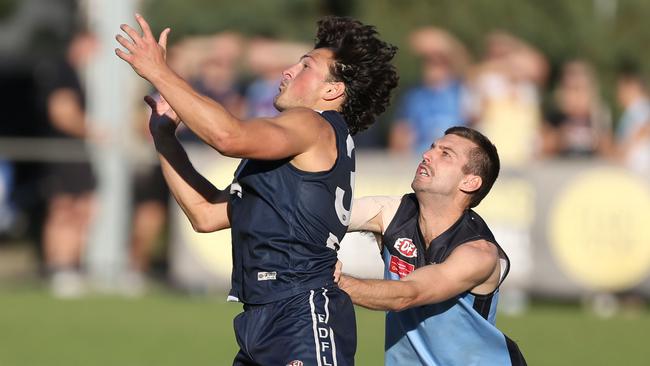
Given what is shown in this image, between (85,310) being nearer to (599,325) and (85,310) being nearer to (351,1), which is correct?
(599,325)

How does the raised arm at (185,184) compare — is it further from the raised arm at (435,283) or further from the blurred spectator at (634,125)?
the blurred spectator at (634,125)

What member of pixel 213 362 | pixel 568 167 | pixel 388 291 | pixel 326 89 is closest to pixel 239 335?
pixel 388 291

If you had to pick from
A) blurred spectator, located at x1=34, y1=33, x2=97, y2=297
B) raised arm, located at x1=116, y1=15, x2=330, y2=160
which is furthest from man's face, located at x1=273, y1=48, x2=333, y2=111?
blurred spectator, located at x1=34, y1=33, x2=97, y2=297

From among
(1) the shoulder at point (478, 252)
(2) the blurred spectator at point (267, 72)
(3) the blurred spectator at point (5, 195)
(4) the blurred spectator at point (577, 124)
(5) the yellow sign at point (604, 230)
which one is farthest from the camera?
(3) the blurred spectator at point (5, 195)

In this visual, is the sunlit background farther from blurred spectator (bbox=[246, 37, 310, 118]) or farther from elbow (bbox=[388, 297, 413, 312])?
elbow (bbox=[388, 297, 413, 312])

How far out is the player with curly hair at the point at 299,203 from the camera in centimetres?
511

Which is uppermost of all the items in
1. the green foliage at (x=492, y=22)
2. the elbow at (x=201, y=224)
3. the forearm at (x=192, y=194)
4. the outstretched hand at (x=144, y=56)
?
the green foliage at (x=492, y=22)

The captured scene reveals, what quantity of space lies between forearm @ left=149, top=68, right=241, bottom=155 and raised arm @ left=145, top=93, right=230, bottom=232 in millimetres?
969

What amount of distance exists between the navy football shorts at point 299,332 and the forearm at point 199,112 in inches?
29.7

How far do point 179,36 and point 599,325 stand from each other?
25.4 feet

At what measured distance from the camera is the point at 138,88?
15656 millimetres

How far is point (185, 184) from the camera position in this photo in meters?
5.88

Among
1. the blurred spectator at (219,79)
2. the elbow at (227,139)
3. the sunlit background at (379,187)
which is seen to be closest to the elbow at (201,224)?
the elbow at (227,139)

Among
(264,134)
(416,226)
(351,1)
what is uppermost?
(351,1)
